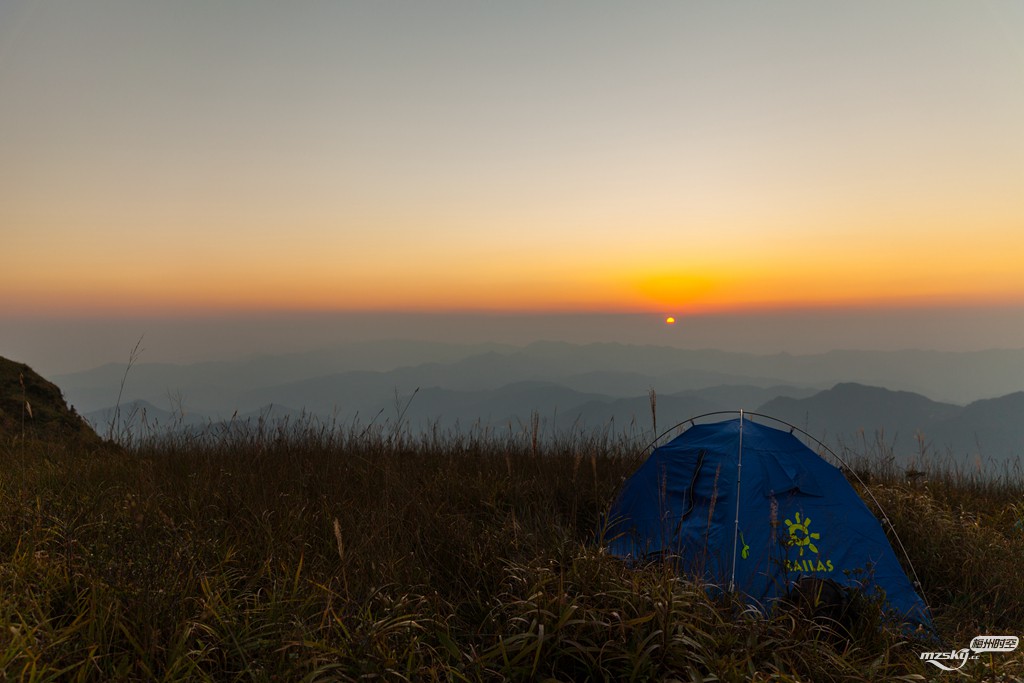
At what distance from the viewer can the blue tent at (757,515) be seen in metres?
5.14

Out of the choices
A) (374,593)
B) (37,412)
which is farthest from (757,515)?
(37,412)

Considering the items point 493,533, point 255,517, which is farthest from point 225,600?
point 493,533

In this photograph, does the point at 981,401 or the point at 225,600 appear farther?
the point at 981,401

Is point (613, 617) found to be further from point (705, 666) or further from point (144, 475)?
point (144, 475)

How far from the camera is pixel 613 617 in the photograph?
3.33m

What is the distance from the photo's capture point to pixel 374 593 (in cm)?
356

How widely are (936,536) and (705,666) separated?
17.1 feet

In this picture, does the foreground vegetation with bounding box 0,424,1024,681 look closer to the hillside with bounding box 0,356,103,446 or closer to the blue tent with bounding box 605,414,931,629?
the blue tent with bounding box 605,414,931,629
